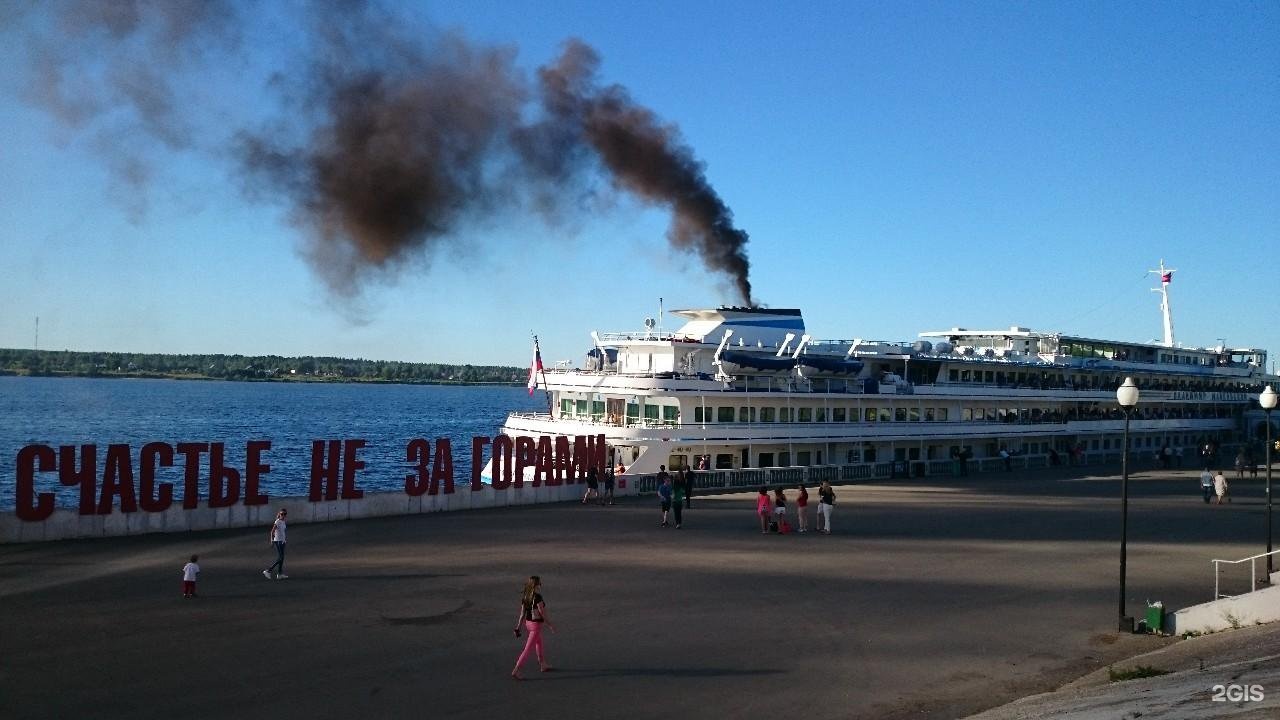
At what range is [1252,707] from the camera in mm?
9266

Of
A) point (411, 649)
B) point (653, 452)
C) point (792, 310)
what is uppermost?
point (792, 310)

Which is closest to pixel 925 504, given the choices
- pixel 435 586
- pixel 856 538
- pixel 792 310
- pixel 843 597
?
pixel 856 538

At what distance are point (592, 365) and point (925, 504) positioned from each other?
15.1m

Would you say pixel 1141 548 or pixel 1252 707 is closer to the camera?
pixel 1252 707

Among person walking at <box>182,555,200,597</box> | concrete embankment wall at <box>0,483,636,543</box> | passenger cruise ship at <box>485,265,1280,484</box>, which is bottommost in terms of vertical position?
person walking at <box>182,555,200,597</box>

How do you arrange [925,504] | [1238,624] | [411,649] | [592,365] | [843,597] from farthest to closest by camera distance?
[592,365] → [925,504] → [843,597] → [1238,624] → [411,649]

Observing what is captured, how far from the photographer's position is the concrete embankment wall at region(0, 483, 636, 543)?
23219 mm

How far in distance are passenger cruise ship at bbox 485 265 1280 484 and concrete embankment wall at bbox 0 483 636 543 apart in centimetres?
500

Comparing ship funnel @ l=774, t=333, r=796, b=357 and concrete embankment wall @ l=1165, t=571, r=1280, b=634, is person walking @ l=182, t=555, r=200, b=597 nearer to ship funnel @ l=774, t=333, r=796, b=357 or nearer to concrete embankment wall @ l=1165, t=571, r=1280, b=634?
concrete embankment wall @ l=1165, t=571, r=1280, b=634

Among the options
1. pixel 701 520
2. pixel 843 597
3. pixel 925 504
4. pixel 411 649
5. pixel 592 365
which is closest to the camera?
pixel 411 649

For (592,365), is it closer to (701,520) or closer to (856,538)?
(701,520)

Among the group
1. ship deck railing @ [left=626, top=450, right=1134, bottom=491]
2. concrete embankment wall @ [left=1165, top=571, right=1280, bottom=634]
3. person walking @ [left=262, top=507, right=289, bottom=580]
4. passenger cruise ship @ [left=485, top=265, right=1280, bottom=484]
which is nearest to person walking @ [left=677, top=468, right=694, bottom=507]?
ship deck railing @ [left=626, top=450, right=1134, bottom=491]

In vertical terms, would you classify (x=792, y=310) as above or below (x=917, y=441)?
above

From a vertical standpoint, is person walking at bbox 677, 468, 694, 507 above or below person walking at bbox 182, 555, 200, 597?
above
